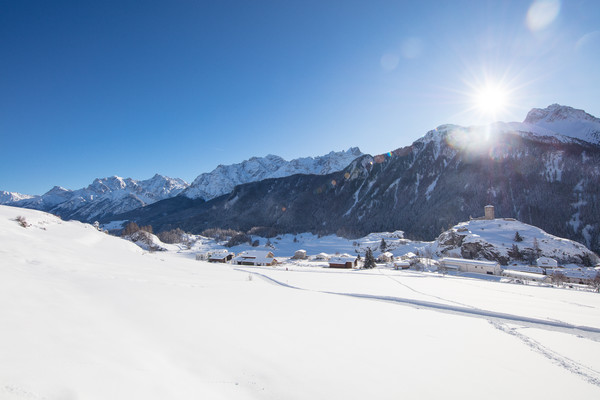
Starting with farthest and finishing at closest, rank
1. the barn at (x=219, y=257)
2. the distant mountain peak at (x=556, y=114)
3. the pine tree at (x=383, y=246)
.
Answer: the distant mountain peak at (x=556, y=114)
the pine tree at (x=383, y=246)
the barn at (x=219, y=257)

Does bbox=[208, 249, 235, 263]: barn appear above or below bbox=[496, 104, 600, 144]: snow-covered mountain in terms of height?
below

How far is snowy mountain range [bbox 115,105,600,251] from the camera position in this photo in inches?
4227

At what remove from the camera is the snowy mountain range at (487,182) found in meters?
107

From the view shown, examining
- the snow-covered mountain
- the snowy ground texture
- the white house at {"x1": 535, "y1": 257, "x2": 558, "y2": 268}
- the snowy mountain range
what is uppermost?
the snow-covered mountain

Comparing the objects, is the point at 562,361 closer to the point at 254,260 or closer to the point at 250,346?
the point at 250,346

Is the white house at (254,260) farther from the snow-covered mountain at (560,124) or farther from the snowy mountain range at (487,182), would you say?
the snow-covered mountain at (560,124)

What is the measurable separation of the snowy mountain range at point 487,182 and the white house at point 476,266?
2854 inches

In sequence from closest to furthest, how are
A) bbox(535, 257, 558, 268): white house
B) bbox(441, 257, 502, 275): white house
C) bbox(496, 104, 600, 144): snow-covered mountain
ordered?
bbox(441, 257, 502, 275): white house, bbox(535, 257, 558, 268): white house, bbox(496, 104, 600, 144): snow-covered mountain

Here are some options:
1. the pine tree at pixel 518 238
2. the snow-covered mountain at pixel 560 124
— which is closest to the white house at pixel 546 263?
the pine tree at pixel 518 238

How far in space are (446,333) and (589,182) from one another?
6063 inches

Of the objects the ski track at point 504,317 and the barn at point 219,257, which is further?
the barn at point 219,257

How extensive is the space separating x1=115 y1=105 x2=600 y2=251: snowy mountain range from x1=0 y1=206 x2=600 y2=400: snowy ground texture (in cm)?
12285

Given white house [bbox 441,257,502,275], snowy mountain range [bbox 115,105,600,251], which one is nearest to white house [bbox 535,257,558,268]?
white house [bbox 441,257,502,275]

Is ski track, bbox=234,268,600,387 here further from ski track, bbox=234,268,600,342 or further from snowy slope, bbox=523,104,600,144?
snowy slope, bbox=523,104,600,144
